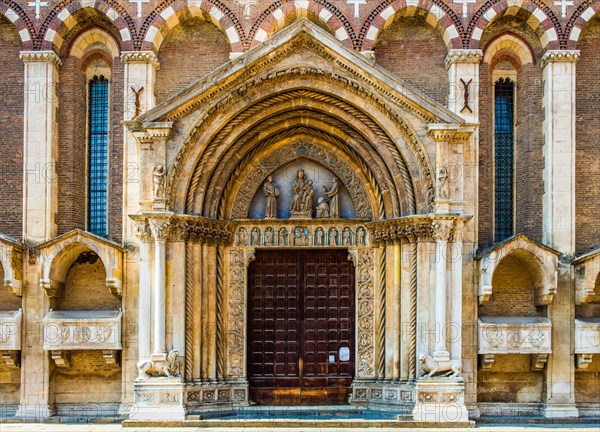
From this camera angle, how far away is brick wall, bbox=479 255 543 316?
19.3m

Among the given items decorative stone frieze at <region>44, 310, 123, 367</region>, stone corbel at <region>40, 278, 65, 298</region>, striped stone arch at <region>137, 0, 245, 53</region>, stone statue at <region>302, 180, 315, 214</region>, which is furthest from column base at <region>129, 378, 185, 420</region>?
striped stone arch at <region>137, 0, 245, 53</region>

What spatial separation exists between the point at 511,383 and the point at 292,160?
6954 millimetres

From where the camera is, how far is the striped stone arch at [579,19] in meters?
19.3

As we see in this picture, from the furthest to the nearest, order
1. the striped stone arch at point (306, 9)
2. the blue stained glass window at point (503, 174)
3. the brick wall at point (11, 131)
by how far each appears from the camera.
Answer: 1. the blue stained glass window at point (503, 174)
2. the brick wall at point (11, 131)
3. the striped stone arch at point (306, 9)

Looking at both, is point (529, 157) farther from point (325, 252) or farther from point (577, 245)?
point (325, 252)

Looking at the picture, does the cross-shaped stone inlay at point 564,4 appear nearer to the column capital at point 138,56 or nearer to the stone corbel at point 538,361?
the stone corbel at point 538,361

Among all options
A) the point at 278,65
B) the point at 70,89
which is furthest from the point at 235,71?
the point at 70,89

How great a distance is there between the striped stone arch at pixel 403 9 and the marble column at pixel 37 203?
696cm

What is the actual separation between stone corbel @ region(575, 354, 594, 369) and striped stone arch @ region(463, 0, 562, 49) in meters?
6.77

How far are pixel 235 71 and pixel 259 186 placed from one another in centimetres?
296

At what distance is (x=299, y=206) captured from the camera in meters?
19.8

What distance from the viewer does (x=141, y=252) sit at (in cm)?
1862

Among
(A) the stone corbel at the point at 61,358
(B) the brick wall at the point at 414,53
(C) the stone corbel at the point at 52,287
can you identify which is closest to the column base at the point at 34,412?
(A) the stone corbel at the point at 61,358

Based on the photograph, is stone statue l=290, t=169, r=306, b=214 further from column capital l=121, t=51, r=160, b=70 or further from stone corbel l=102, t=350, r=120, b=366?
stone corbel l=102, t=350, r=120, b=366
